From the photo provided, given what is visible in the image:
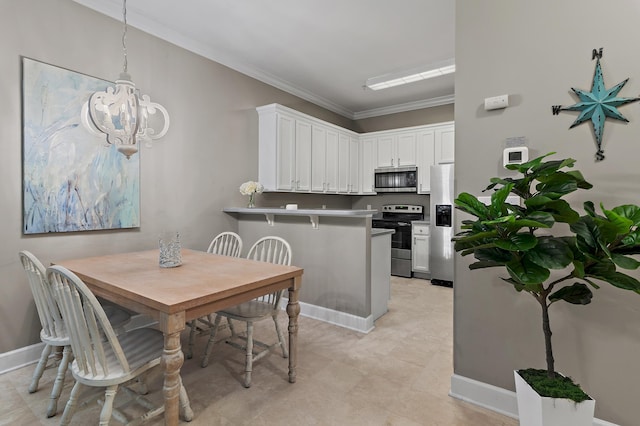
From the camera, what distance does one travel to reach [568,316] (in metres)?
1.68

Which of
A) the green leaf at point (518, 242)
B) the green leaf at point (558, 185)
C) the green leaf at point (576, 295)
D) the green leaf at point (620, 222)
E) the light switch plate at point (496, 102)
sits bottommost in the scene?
the green leaf at point (576, 295)

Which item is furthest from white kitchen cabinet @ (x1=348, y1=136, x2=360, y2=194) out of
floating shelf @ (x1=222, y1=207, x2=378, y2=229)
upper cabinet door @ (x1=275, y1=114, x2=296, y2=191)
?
floating shelf @ (x1=222, y1=207, x2=378, y2=229)

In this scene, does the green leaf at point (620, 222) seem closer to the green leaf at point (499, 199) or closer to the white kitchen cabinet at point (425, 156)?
the green leaf at point (499, 199)

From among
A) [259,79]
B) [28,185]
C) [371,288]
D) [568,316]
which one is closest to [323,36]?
[259,79]

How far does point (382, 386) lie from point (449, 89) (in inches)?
173

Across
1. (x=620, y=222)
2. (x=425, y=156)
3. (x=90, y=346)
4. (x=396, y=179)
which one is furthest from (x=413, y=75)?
(x=90, y=346)

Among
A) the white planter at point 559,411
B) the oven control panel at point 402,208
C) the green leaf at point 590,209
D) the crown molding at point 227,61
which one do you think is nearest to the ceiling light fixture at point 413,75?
the crown molding at point 227,61

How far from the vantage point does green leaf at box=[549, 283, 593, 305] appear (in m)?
1.38

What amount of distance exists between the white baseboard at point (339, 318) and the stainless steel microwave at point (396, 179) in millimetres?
2922

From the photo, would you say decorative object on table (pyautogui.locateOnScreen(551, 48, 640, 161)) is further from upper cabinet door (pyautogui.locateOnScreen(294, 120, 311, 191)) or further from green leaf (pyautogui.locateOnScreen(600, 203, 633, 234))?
upper cabinet door (pyautogui.locateOnScreen(294, 120, 311, 191))

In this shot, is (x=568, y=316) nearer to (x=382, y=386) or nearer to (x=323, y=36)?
(x=382, y=386)

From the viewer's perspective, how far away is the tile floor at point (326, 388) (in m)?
1.81

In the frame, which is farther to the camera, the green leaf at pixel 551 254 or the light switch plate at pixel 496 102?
the light switch plate at pixel 496 102

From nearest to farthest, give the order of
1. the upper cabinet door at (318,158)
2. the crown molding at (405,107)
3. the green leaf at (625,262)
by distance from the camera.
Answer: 1. the green leaf at (625,262)
2. the upper cabinet door at (318,158)
3. the crown molding at (405,107)
